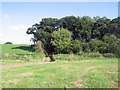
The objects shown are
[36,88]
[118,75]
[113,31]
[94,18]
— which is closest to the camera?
[36,88]

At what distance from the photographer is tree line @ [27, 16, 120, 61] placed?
53.0 m

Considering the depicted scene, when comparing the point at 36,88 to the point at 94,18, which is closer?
the point at 36,88

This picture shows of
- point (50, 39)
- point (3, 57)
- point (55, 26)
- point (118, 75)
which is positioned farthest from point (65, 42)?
point (118, 75)

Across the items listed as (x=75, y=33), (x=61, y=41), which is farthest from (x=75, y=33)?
(x=61, y=41)

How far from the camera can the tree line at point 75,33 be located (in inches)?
2088

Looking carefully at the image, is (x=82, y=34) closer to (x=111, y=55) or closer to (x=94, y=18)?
(x=94, y=18)

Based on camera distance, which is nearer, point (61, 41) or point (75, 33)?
point (61, 41)

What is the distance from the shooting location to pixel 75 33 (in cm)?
6200

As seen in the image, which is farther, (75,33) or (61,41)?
(75,33)

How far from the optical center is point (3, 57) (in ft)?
135

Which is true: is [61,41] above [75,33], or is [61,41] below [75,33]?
below

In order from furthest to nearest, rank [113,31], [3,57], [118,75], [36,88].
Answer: [113,31], [3,57], [118,75], [36,88]

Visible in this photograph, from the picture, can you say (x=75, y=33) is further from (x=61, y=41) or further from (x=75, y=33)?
(x=61, y=41)

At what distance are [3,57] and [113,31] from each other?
92.4ft
